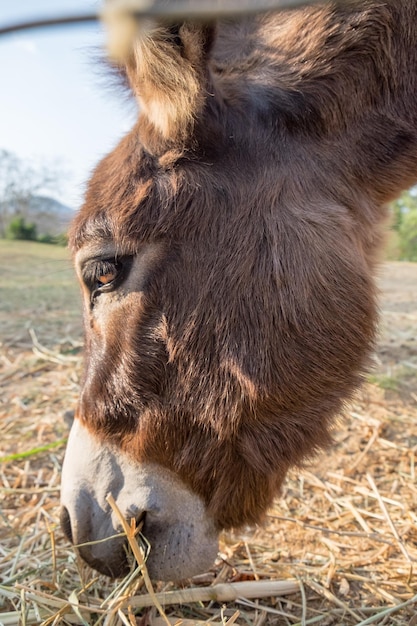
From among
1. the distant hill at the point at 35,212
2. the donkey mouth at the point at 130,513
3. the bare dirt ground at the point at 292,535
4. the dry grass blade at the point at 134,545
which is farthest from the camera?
the distant hill at the point at 35,212

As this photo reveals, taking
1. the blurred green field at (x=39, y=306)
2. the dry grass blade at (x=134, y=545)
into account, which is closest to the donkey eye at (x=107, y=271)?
the blurred green field at (x=39, y=306)

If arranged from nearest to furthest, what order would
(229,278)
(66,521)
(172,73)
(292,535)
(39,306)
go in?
(172,73), (229,278), (66,521), (292,535), (39,306)

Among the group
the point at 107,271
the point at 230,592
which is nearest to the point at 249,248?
the point at 107,271

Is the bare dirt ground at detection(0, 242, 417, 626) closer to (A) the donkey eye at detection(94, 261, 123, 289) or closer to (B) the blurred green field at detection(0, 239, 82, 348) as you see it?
(A) the donkey eye at detection(94, 261, 123, 289)

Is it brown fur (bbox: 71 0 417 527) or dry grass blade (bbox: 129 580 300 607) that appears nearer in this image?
brown fur (bbox: 71 0 417 527)

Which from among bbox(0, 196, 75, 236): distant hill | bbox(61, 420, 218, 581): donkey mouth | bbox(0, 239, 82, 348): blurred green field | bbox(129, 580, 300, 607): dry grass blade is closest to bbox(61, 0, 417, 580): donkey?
bbox(61, 420, 218, 581): donkey mouth

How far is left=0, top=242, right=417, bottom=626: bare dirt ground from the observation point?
160 centimetres

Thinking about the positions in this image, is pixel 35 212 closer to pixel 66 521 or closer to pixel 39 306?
pixel 39 306

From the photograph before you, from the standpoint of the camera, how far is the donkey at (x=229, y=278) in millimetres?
1454

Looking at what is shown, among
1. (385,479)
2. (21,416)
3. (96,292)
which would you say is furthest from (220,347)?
(21,416)

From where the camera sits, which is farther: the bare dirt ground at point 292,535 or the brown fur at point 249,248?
the bare dirt ground at point 292,535

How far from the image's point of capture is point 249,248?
1.46 metres

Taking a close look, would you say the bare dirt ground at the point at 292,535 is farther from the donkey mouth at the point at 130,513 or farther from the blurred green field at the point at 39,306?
the blurred green field at the point at 39,306

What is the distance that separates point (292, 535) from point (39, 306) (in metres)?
5.79
